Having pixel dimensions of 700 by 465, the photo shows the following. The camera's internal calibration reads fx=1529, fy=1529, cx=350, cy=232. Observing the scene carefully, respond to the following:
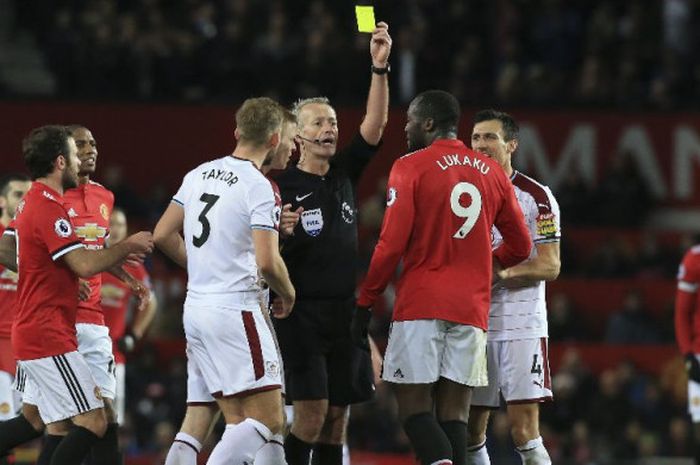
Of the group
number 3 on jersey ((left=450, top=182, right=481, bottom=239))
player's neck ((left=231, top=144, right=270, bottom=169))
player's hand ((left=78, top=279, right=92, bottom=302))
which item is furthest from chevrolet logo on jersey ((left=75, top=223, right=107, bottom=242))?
number 3 on jersey ((left=450, top=182, right=481, bottom=239))

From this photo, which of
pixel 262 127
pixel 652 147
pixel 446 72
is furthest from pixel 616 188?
pixel 262 127

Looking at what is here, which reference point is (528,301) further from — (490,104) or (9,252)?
(490,104)

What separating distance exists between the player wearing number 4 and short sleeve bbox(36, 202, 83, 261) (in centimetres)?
248

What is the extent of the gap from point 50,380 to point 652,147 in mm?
12715

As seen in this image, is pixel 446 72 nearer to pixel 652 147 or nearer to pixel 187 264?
pixel 652 147

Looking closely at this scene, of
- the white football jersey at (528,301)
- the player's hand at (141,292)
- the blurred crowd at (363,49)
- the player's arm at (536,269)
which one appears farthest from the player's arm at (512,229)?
the blurred crowd at (363,49)

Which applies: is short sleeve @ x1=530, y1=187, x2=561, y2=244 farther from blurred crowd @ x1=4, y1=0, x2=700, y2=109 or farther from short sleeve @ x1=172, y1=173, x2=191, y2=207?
blurred crowd @ x1=4, y1=0, x2=700, y2=109

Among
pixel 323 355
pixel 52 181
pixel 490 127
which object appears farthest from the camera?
pixel 490 127

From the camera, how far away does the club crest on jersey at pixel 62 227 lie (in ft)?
26.2

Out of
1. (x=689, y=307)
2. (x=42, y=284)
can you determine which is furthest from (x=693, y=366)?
(x=42, y=284)

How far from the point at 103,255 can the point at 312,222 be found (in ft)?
4.06

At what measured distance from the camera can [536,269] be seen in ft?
29.1

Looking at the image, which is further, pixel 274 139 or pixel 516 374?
pixel 516 374

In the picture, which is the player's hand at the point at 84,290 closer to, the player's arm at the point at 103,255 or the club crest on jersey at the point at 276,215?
the player's arm at the point at 103,255
